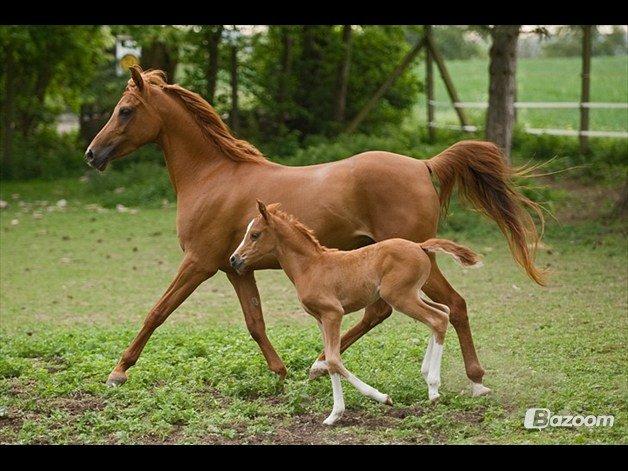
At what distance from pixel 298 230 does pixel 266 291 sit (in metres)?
5.24

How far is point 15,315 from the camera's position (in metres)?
10.6

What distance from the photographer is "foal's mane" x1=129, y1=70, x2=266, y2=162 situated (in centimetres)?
772

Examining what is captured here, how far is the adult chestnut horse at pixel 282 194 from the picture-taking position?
7113mm

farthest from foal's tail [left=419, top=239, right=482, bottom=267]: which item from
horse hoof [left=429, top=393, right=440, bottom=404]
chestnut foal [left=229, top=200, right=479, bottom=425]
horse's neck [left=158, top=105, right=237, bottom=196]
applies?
horse's neck [left=158, top=105, right=237, bottom=196]

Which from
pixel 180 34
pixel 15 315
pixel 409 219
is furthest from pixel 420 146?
pixel 409 219

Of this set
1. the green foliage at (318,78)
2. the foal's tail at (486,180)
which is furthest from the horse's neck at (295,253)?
the green foliage at (318,78)

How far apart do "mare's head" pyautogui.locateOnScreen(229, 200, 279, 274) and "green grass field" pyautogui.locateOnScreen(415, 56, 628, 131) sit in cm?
1434

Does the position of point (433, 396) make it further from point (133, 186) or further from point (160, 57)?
point (160, 57)

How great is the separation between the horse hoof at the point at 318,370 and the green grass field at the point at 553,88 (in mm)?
13750

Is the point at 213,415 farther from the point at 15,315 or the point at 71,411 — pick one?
the point at 15,315

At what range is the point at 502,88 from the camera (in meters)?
14.7

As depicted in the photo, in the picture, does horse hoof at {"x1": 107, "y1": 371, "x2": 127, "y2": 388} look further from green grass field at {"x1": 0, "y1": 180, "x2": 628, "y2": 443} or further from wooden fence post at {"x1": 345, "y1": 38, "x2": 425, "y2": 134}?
wooden fence post at {"x1": 345, "y1": 38, "x2": 425, "y2": 134}

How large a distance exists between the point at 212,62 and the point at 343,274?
15580 millimetres

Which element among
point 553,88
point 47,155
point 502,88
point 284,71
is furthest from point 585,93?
point 47,155
